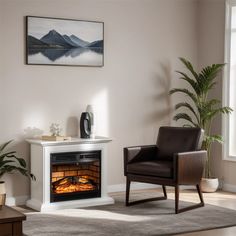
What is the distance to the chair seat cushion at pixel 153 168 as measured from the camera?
5.50 m

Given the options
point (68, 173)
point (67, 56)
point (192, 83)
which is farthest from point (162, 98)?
point (68, 173)

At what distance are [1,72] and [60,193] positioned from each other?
4.61 ft

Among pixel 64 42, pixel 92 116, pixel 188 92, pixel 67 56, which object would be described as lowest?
pixel 92 116

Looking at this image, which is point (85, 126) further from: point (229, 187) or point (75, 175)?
point (229, 187)

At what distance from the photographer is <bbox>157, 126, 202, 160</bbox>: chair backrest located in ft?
19.2

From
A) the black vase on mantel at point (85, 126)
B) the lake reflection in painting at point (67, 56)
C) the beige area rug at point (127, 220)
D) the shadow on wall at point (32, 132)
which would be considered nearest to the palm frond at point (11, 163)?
the shadow on wall at point (32, 132)

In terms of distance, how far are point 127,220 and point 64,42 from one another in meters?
2.17

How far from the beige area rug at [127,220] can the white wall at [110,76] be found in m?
0.91

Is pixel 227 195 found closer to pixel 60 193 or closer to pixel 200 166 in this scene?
pixel 200 166

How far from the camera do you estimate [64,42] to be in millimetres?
6207

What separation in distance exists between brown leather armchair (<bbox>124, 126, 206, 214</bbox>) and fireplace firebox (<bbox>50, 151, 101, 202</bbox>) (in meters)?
0.39

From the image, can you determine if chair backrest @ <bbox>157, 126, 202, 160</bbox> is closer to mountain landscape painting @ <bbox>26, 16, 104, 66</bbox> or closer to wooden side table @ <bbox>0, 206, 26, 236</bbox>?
mountain landscape painting @ <bbox>26, 16, 104, 66</bbox>

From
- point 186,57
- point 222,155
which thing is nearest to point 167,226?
point 222,155

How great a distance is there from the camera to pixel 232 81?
6855 mm
